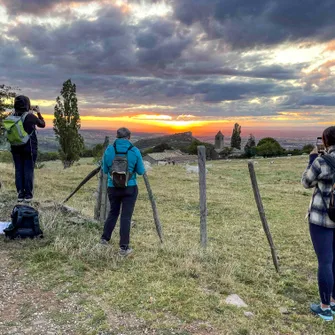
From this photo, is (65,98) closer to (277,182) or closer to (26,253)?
(277,182)

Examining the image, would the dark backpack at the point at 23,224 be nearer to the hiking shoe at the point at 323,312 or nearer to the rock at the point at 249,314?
the rock at the point at 249,314

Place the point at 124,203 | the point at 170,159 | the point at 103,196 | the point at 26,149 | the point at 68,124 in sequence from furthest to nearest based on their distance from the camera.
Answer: the point at 170,159, the point at 68,124, the point at 103,196, the point at 26,149, the point at 124,203

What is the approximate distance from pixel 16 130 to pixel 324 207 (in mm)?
5996

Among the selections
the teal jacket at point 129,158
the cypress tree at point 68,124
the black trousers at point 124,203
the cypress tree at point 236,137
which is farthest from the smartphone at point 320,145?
the cypress tree at point 236,137

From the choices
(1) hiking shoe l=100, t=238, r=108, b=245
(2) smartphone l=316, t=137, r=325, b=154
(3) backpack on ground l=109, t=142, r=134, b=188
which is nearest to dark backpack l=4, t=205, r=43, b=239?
(1) hiking shoe l=100, t=238, r=108, b=245

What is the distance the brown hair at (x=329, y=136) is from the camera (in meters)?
4.07

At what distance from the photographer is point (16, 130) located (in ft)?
22.5

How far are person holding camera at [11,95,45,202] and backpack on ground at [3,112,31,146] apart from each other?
0.06 meters

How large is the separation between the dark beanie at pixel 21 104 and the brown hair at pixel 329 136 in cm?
587

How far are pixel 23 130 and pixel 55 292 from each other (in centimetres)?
373

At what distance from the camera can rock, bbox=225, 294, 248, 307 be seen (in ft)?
15.0

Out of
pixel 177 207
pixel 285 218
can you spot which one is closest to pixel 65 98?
pixel 177 207

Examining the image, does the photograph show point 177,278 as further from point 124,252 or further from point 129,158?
point 129,158

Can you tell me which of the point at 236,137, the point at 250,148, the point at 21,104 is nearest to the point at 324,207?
the point at 21,104
